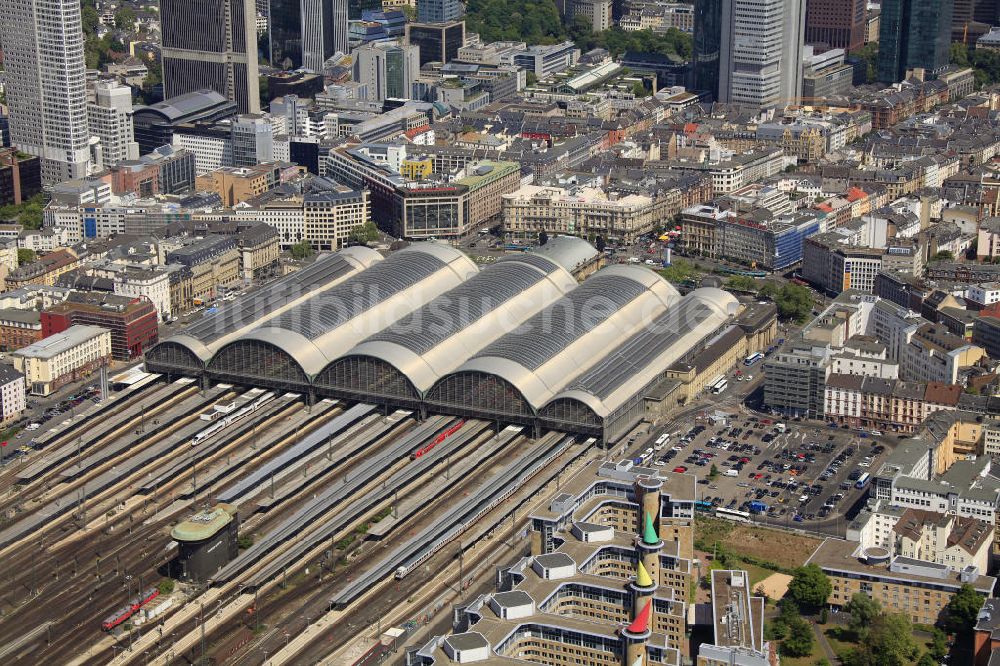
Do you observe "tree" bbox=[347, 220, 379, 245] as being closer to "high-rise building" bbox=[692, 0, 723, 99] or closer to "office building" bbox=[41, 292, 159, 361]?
"office building" bbox=[41, 292, 159, 361]

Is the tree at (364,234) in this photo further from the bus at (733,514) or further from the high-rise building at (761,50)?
the high-rise building at (761,50)

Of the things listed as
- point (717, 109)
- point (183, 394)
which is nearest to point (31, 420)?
point (183, 394)

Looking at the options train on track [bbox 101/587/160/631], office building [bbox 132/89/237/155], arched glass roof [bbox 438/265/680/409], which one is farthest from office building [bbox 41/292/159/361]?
office building [bbox 132/89/237/155]

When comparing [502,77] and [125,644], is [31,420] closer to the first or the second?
[125,644]

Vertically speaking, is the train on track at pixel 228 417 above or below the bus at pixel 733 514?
above

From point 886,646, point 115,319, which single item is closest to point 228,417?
point 115,319

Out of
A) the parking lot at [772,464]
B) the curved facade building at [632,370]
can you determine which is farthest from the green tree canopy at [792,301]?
the parking lot at [772,464]

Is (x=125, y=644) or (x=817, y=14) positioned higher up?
(x=817, y=14)
